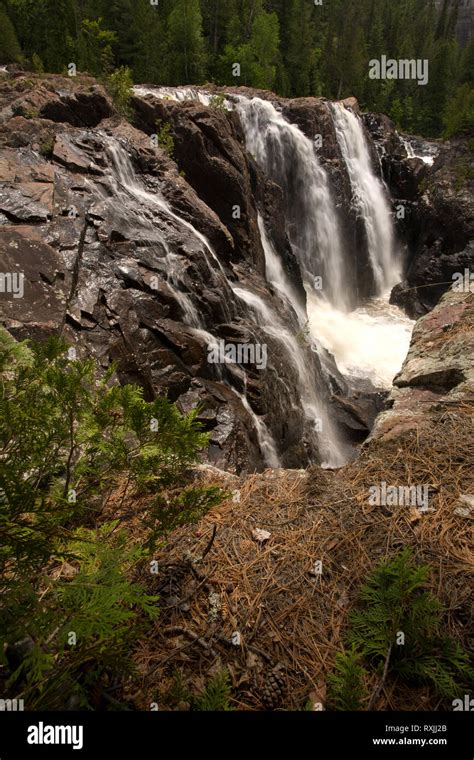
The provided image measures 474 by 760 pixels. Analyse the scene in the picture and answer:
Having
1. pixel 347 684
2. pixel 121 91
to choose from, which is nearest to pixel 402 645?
pixel 347 684

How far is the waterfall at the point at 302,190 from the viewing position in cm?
1609

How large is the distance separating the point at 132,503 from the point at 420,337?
13.3ft

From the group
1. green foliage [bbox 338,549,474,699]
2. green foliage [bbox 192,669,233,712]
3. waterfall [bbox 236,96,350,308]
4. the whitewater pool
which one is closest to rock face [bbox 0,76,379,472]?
the whitewater pool

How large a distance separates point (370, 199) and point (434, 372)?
18.6m

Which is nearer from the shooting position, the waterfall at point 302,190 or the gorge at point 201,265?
the gorge at point 201,265

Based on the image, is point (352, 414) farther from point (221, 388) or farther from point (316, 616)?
point (316, 616)

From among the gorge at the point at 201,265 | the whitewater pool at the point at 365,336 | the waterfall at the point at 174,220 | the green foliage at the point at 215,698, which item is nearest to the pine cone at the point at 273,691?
the green foliage at the point at 215,698

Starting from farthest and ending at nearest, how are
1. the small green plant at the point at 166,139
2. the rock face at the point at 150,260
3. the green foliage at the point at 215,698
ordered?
the small green plant at the point at 166,139, the rock face at the point at 150,260, the green foliage at the point at 215,698

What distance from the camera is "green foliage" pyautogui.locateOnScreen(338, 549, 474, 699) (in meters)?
1.69

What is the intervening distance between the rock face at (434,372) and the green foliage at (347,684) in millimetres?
1784

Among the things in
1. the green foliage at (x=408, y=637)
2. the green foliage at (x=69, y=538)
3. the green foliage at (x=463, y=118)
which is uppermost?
the green foliage at (x=463, y=118)

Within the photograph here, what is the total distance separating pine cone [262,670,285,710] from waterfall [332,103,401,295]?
64.0 ft

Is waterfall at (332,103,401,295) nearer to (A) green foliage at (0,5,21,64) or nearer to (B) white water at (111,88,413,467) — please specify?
(B) white water at (111,88,413,467)

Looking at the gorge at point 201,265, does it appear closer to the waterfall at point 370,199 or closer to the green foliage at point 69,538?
the green foliage at point 69,538
